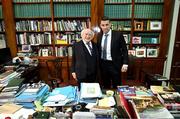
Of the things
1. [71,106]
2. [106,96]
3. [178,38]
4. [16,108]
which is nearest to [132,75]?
[178,38]

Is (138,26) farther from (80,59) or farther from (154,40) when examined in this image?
(80,59)

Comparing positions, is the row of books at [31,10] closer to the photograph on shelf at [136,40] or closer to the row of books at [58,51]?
the row of books at [58,51]

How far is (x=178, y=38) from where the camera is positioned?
366 cm

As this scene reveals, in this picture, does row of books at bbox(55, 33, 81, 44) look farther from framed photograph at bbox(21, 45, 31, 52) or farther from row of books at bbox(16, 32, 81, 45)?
framed photograph at bbox(21, 45, 31, 52)

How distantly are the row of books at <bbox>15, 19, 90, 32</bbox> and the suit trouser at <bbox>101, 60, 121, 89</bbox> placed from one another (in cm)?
118

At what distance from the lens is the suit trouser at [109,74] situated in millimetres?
2740

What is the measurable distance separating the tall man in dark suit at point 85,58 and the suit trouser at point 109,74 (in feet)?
1.02

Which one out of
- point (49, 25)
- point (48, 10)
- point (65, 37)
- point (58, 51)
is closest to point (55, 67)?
point (58, 51)

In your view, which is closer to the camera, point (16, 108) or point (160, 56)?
point (16, 108)

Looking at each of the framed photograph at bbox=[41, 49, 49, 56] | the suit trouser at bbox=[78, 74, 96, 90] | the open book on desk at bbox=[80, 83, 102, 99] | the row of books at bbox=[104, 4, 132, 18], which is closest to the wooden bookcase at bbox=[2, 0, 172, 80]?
the row of books at bbox=[104, 4, 132, 18]

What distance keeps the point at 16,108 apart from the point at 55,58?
2.16 m

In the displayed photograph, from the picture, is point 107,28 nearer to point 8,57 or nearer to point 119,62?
point 119,62

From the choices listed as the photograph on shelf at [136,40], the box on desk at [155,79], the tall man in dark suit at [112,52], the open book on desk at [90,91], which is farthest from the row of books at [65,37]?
the open book on desk at [90,91]

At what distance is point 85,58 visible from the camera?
2418 mm
